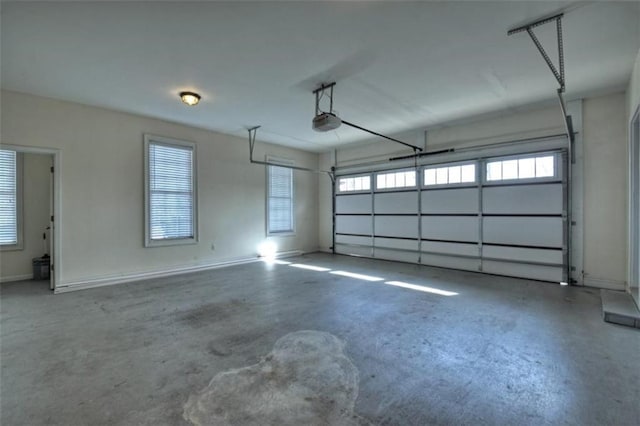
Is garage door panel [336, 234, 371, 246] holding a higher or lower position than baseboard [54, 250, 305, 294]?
higher

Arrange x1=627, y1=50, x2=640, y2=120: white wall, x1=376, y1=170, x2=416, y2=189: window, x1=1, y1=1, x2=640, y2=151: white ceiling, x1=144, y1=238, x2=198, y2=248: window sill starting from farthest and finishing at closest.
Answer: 1. x1=376, y1=170, x2=416, y2=189: window
2. x1=144, y1=238, x2=198, y2=248: window sill
3. x1=627, y1=50, x2=640, y2=120: white wall
4. x1=1, y1=1, x2=640, y2=151: white ceiling

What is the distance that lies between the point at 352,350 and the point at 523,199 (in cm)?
468

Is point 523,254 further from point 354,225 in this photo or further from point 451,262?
point 354,225

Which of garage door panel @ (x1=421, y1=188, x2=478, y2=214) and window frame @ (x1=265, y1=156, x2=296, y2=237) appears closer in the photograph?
garage door panel @ (x1=421, y1=188, x2=478, y2=214)

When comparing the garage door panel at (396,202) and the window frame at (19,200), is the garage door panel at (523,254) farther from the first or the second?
the window frame at (19,200)

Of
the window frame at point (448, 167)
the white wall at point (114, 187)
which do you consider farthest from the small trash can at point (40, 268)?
the window frame at point (448, 167)

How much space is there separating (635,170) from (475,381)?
419 centimetres

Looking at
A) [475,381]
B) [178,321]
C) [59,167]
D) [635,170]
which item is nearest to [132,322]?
[178,321]

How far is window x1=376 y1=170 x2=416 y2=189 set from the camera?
6871 mm

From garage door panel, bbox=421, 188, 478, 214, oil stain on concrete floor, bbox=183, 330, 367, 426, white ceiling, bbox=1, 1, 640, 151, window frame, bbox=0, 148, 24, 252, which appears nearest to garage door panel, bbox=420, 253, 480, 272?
garage door panel, bbox=421, 188, 478, 214

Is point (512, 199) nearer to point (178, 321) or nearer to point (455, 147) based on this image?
point (455, 147)

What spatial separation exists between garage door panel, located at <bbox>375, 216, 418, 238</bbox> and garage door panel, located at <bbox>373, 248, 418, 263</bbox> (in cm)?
42

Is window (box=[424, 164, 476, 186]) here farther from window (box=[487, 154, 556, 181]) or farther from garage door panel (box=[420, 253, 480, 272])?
garage door panel (box=[420, 253, 480, 272])

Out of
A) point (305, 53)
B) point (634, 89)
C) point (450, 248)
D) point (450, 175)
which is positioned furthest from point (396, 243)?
point (305, 53)
